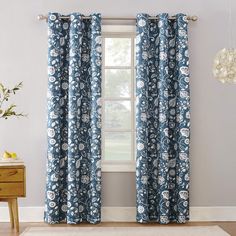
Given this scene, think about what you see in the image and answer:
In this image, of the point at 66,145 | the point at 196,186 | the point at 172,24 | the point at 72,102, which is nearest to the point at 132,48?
the point at 172,24

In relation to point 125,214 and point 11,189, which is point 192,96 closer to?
point 125,214

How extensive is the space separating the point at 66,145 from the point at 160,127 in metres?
1.01

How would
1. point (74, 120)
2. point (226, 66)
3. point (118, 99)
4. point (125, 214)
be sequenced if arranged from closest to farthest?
point (226, 66) < point (74, 120) < point (125, 214) < point (118, 99)

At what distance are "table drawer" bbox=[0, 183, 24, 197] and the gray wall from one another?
602 millimetres

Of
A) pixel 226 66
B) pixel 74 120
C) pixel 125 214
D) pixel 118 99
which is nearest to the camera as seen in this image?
pixel 226 66

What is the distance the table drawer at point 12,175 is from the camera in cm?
463

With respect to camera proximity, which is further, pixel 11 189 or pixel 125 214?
pixel 125 214

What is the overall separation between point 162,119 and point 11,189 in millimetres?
1689

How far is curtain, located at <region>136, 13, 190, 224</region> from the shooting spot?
202 inches

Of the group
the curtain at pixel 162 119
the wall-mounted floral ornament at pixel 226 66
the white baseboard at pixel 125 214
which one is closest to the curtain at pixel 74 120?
the white baseboard at pixel 125 214

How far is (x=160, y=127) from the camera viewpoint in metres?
5.16

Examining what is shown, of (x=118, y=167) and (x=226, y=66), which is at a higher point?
→ (x=226, y=66)

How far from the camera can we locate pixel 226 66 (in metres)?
3.86

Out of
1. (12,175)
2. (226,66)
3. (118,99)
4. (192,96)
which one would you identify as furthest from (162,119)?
(12,175)
